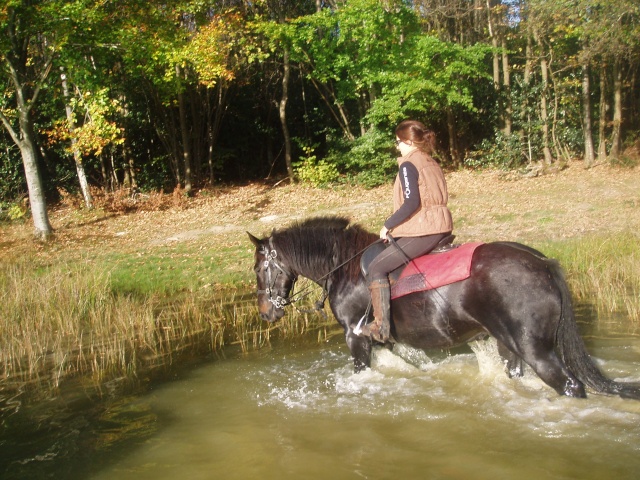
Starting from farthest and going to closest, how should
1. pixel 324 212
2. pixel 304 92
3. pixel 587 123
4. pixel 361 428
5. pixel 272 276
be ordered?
pixel 304 92 < pixel 587 123 < pixel 324 212 < pixel 272 276 < pixel 361 428

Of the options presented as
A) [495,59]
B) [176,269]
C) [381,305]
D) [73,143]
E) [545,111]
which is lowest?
[176,269]

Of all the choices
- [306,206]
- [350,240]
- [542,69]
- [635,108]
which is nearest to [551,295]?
[350,240]

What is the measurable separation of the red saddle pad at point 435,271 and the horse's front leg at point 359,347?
2.70 ft

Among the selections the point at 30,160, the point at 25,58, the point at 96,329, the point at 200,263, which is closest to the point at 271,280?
the point at 96,329

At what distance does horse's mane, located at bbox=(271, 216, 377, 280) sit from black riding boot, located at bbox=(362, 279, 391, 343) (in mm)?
517

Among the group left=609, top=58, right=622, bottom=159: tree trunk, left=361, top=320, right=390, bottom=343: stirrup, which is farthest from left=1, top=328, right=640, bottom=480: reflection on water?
left=609, top=58, right=622, bottom=159: tree trunk

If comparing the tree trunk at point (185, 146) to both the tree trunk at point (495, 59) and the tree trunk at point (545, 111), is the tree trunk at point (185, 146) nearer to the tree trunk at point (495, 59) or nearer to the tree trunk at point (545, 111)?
the tree trunk at point (495, 59)

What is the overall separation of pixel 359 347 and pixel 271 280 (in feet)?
4.20

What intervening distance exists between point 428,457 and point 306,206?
1788cm

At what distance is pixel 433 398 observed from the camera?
6.46 metres

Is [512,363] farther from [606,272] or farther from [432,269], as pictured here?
[606,272]

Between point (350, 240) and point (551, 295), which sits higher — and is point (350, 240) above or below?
above

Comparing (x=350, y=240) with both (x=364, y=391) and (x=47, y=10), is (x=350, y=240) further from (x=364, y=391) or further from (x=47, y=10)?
(x=47, y=10)

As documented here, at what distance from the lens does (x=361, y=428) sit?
5.89 m
